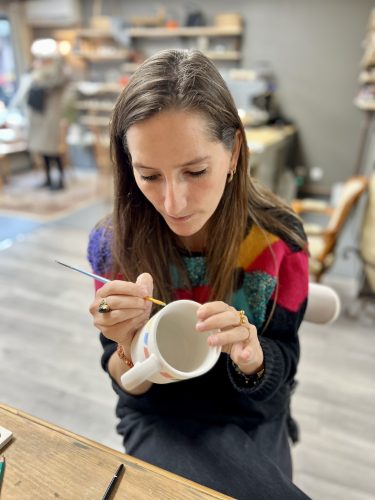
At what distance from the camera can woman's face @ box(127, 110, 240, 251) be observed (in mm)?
642

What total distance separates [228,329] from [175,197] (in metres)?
0.25

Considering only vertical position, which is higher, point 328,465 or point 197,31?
point 197,31

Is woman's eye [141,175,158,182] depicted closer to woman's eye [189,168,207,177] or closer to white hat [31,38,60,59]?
woman's eye [189,168,207,177]

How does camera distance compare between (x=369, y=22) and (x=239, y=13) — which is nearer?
(x=369, y=22)

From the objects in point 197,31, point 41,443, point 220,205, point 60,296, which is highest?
point 197,31

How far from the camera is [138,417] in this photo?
3.06 feet

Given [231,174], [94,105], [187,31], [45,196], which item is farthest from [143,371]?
[94,105]

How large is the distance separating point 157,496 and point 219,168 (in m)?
0.54

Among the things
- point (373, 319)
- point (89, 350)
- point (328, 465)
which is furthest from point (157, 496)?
point (373, 319)

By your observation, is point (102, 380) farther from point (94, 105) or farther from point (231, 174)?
point (94, 105)

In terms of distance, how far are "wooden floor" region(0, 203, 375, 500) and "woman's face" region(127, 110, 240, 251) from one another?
133cm

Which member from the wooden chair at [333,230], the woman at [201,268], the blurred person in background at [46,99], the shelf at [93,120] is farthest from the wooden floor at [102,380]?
the shelf at [93,120]

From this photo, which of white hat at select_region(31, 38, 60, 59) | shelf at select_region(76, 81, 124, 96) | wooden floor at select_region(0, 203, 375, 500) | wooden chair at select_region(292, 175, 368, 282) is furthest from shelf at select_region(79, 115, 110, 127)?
wooden chair at select_region(292, 175, 368, 282)

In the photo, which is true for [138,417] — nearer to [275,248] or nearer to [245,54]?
[275,248]
